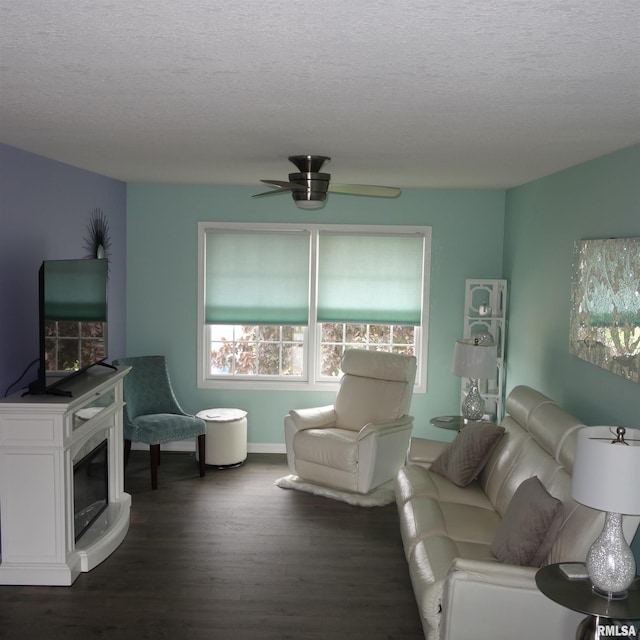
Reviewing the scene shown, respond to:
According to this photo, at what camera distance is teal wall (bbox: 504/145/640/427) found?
3.84 meters

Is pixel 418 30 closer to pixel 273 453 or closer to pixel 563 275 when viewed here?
pixel 563 275

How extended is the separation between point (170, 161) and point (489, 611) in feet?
11.2

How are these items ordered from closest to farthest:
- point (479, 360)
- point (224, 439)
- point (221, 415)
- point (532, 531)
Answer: point (532, 531) → point (479, 360) → point (224, 439) → point (221, 415)

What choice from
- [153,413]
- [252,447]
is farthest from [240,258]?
[252,447]

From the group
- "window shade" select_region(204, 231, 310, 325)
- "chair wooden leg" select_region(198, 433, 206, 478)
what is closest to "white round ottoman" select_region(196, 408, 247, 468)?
"chair wooden leg" select_region(198, 433, 206, 478)

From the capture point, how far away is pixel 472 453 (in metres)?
4.68

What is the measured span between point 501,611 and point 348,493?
106 inches

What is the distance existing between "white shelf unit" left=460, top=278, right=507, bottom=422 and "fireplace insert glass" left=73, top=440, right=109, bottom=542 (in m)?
3.20

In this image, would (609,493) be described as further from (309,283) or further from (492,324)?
(309,283)

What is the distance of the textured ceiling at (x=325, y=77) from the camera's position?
5.83 feet

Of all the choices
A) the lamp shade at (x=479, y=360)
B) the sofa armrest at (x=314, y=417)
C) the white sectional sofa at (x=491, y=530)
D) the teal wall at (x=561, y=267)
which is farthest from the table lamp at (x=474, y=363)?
the sofa armrest at (x=314, y=417)

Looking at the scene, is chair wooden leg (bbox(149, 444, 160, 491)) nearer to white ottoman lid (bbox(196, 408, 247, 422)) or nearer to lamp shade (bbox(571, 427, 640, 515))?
white ottoman lid (bbox(196, 408, 247, 422))

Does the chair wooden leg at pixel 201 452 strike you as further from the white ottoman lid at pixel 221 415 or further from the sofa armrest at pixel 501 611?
the sofa armrest at pixel 501 611

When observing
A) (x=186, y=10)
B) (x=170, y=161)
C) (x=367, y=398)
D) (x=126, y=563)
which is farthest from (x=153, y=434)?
(x=186, y=10)
